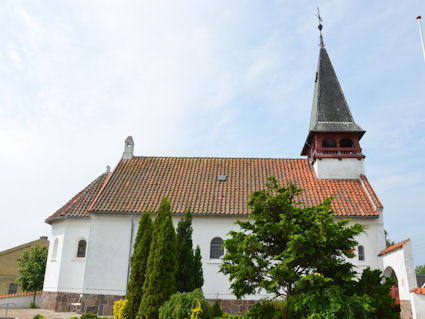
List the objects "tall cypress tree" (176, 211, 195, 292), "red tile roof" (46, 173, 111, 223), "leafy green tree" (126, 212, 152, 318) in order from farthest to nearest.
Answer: "red tile roof" (46, 173, 111, 223)
"tall cypress tree" (176, 211, 195, 292)
"leafy green tree" (126, 212, 152, 318)

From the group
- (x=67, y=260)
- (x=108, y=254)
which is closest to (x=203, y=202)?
(x=108, y=254)

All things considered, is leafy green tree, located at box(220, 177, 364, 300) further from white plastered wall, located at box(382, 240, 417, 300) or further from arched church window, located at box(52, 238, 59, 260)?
arched church window, located at box(52, 238, 59, 260)

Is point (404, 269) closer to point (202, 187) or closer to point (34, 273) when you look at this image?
point (202, 187)

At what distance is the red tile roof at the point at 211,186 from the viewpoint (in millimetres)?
17875

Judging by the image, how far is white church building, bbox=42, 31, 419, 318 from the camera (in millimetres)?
16906

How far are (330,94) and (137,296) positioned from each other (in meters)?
17.1

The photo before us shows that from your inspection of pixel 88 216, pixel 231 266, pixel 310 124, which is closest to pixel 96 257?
pixel 88 216

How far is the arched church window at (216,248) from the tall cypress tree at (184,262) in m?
3.85

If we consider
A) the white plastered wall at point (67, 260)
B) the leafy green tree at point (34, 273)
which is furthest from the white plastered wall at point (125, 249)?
the leafy green tree at point (34, 273)

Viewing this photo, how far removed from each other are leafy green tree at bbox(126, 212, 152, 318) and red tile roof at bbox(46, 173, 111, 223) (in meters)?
6.12

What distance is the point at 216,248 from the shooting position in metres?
17.3

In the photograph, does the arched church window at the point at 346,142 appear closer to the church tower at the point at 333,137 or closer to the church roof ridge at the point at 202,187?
the church tower at the point at 333,137

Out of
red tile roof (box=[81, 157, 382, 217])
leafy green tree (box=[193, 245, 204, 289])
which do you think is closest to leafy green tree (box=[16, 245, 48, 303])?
red tile roof (box=[81, 157, 382, 217])

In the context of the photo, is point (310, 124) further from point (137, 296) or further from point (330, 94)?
point (137, 296)
